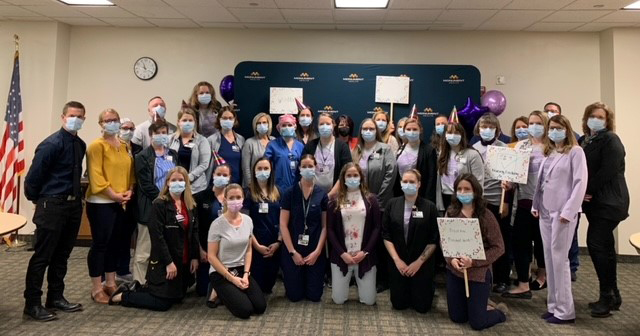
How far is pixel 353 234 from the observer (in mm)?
3684

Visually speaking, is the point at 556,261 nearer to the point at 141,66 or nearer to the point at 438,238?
the point at 438,238

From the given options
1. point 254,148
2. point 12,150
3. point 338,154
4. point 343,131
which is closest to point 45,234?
point 254,148

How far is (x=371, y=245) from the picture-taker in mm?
3637

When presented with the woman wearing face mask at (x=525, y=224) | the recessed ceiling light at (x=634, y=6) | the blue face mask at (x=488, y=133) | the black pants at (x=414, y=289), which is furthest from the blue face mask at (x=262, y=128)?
the recessed ceiling light at (x=634, y=6)

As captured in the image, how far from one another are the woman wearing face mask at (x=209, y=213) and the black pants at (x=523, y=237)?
2.78 m

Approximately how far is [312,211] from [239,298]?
3.17ft

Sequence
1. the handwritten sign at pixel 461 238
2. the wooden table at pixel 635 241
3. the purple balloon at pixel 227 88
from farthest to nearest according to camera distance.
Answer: the purple balloon at pixel 227 88 < the handwritten sign at pixel 461 238 < the wooden table at pixel 635 241

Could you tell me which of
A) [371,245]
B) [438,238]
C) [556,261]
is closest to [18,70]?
[371,245]

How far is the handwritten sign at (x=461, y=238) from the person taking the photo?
10.3ft

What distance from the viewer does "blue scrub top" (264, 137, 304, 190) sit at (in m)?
4.21

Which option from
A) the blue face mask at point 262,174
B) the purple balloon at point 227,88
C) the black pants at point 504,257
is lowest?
the black pants at point 504,257

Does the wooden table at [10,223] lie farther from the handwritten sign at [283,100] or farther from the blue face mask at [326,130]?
the handwritten sign at [283,100]

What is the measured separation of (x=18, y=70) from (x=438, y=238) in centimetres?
616

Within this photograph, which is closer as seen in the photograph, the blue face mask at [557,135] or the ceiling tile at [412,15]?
the blue face mask at [557,135]
